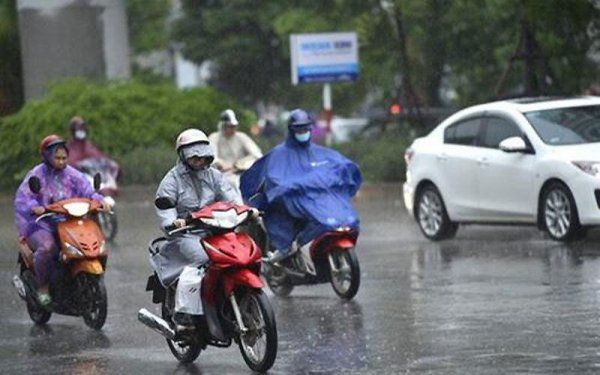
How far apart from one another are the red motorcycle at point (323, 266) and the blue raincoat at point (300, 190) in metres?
0.09

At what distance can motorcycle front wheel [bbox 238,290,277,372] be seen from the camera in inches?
462

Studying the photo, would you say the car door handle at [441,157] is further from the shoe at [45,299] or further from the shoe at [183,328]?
the shoe at [183,328]

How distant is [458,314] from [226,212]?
3.10m

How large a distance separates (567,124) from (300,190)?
515cm

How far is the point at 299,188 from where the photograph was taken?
54.6ft

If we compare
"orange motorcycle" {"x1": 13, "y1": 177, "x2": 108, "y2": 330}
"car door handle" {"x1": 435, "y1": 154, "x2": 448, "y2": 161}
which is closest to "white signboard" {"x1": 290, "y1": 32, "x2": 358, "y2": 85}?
"car door handle" {"x1": 435, "y1": 154, "x2": 448, "y2": 161}

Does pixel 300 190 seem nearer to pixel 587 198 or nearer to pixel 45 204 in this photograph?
pixel 45 204

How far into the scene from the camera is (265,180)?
1683 cm

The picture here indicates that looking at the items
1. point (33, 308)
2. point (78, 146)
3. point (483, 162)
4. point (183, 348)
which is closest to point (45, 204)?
point (33, 308)

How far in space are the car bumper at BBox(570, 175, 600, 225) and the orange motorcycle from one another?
6030 millimetres

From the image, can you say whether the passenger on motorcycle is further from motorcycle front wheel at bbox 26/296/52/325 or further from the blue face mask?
motorcycle front wheel at bbox 26/296/52/325

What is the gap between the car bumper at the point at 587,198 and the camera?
1966 cm

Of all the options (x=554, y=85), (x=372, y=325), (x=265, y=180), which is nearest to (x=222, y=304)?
(x=372, y=325)

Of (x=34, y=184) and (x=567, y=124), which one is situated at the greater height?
(x=34, y=184)
